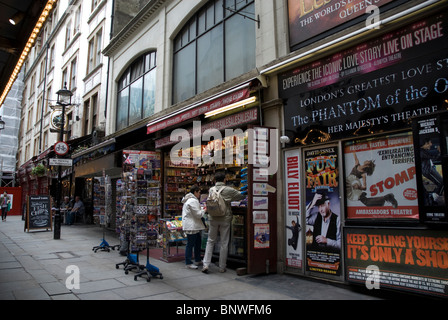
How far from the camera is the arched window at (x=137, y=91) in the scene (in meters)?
14.1

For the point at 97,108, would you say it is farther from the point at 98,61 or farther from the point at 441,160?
the point at 441,160

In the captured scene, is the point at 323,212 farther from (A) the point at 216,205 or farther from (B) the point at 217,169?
(B) the point at 217,169

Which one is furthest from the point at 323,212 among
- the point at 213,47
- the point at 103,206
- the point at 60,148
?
the point at 60,148

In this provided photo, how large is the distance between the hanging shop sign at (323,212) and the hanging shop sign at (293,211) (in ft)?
0.75

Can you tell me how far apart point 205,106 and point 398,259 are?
5.81 metres

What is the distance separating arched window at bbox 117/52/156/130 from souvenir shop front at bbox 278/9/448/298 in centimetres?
831

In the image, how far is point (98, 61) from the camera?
768 inches

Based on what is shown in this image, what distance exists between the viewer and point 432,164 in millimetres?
4602

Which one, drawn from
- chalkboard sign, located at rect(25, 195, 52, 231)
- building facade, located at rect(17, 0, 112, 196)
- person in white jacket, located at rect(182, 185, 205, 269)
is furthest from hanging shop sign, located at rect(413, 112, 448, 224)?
building facade, located at rect(17, 0, 112, 196)

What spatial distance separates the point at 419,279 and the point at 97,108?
18.3m
